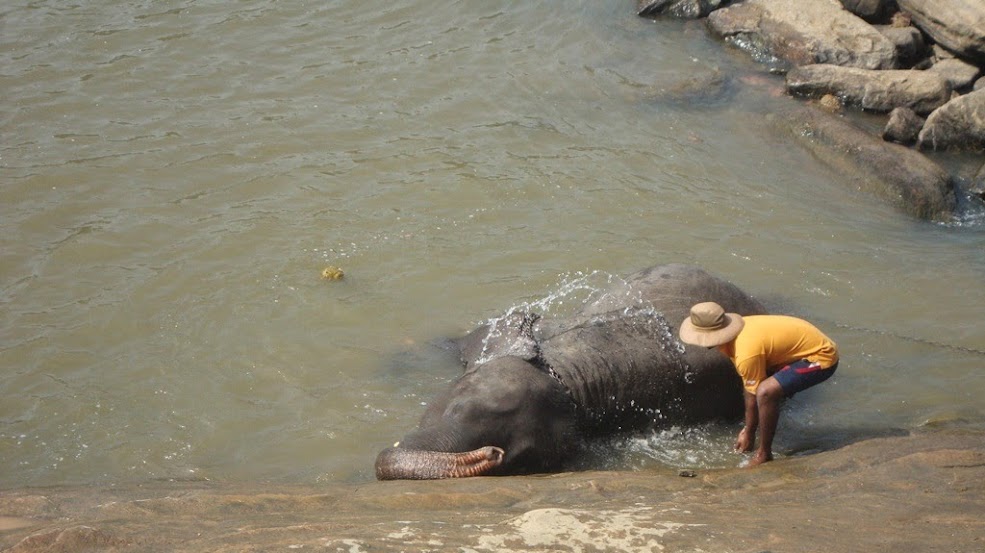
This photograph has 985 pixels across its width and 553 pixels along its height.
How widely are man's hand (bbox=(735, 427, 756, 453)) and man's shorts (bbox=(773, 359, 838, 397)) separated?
16.3 inches

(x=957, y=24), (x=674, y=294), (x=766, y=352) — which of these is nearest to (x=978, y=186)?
(x=957, y=24)

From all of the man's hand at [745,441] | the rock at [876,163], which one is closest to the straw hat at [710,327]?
the man's hand at [745,441]

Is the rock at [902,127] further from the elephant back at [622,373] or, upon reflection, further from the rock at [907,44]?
the elephant back at [622,373]

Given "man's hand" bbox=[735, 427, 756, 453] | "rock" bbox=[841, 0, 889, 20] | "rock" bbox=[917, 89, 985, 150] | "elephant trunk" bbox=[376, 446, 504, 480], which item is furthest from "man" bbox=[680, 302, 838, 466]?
"rock" bbox=[841, 0, 889, 20]

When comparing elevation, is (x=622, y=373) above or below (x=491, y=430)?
below

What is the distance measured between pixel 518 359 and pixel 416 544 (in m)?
2.37

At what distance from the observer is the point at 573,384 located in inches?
271

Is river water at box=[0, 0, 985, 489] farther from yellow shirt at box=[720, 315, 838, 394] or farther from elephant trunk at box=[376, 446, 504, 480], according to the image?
yellow shirt at box=[720, 315, 838, 394]

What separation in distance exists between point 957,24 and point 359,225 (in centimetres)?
793

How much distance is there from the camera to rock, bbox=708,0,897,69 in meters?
13.2

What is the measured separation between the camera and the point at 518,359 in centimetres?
673

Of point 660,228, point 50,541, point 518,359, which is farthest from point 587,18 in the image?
point 50,541

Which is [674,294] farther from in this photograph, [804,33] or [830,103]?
[804,33]

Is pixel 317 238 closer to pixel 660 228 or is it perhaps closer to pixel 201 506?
pixel 660 228
